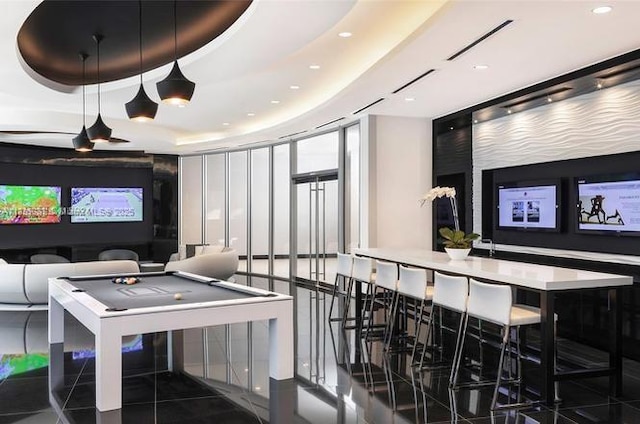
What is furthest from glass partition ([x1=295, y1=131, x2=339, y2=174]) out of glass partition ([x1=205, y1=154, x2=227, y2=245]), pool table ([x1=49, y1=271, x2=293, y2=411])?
pool table ([x1=49, y1=271, x2=293, y2=411])

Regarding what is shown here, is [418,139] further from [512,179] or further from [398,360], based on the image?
[398,360]

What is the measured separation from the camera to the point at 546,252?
689cm

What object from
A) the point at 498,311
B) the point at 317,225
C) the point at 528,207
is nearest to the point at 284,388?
the point at 498,311

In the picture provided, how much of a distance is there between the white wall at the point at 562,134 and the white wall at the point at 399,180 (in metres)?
1.04

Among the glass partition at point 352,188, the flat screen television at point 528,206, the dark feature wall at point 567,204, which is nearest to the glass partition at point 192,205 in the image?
the glass partition at point 352,188

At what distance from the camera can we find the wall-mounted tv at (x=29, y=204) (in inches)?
480

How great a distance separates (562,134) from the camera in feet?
22.1

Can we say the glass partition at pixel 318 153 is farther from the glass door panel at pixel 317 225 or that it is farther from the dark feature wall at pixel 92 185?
the dark feature wall at pixel 92 185

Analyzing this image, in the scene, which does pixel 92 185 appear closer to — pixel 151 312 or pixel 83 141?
pixel 83 141

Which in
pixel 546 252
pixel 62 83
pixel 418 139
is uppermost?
pixel 62 83

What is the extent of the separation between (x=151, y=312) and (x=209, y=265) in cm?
575

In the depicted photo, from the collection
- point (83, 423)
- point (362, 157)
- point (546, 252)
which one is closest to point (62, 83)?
point (362, 157)

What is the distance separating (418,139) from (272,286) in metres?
4.31

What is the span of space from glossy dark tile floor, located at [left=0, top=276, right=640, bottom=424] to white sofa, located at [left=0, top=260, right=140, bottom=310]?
1.45 m
